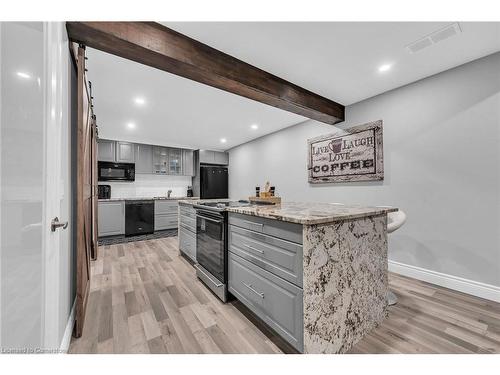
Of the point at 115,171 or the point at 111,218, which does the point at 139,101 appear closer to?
the point at 115,171

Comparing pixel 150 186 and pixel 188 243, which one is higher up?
pixel 150 186

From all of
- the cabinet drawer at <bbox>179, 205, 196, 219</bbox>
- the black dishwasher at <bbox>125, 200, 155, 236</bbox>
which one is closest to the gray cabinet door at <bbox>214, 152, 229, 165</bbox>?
the black dishwasher at <bbox>125, 200, 155, 236</bbox>

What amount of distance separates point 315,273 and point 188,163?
544cm

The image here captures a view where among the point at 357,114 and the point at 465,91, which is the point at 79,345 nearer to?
the point at 357,114

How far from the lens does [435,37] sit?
181 cm

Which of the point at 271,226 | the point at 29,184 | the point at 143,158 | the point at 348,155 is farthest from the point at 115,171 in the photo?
the point at 348,155

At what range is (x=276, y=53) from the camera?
6.70 feet

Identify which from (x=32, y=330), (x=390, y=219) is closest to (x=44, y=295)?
(x=32, y=330)

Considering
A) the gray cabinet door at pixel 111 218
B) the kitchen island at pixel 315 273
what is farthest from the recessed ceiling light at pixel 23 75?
the gray cabinet door at pixel 111 218

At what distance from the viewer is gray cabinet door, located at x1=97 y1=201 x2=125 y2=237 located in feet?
14.7

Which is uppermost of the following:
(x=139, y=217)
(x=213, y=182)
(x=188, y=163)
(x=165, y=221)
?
(x=188, y=163)

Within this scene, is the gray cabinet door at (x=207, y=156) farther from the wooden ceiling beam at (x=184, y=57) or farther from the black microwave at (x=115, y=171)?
the wooden ceiling beam at (x=184, y=57)

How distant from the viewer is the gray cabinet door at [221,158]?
6199 mm

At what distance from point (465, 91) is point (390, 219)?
1.62 meters
